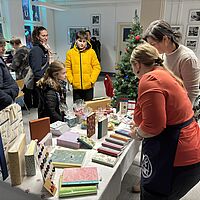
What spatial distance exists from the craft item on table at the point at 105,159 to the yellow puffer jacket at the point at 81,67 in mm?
1772

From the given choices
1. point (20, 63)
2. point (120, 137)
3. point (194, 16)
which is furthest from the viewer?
point (194, 16)

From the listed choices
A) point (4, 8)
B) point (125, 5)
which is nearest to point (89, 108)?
point (4, 8)

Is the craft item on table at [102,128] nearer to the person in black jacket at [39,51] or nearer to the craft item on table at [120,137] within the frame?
the craft item on table at [120,137]

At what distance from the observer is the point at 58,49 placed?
9.03 metres

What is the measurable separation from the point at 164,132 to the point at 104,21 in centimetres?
730

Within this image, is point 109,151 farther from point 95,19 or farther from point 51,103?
point 95,19

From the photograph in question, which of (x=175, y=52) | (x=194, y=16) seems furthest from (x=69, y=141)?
(x=194, y=16)

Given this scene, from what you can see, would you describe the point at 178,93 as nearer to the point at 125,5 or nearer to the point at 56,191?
the point at 56,191

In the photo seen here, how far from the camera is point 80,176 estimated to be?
1082 mm

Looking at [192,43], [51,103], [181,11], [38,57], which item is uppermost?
[181,11]

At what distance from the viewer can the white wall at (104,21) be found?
7332 millimetres

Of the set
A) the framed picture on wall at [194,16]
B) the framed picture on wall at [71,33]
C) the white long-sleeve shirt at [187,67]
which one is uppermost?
the framed picture on wall at [194,16]

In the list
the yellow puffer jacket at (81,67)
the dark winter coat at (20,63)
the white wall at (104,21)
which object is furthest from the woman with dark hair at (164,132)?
the white wall at (104,21)

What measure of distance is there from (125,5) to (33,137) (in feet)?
23.0
